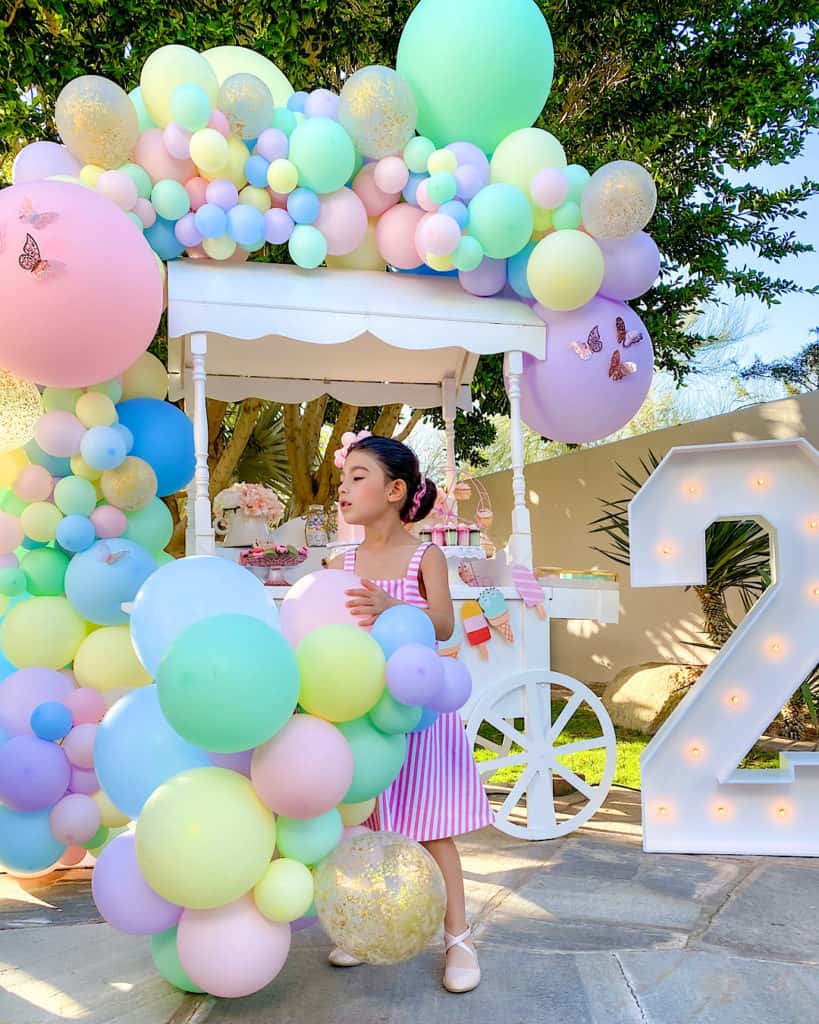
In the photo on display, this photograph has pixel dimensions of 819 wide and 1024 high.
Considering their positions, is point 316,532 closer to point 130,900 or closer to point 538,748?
point 538,748

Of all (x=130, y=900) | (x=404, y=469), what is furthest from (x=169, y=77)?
(x=130, y=900)

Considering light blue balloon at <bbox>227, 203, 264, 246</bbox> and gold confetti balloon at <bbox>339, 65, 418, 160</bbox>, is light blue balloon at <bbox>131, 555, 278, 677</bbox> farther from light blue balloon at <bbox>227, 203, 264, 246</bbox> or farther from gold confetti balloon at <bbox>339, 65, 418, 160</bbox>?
gold confetti balloon at <bbox>339, 65, 418, 160</bbox>

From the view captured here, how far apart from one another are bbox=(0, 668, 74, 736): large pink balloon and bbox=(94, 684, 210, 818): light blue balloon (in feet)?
3.60

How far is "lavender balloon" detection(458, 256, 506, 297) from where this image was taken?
391 cm

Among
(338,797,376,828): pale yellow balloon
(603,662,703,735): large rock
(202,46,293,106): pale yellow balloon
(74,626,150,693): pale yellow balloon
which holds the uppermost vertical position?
(202,46,293,106): pale yellow balloon

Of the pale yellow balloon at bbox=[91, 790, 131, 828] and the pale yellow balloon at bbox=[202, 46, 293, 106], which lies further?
the pale yellow balloon at bbox=[202, 46, 293, 106]

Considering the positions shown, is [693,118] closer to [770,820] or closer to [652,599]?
[652,599]

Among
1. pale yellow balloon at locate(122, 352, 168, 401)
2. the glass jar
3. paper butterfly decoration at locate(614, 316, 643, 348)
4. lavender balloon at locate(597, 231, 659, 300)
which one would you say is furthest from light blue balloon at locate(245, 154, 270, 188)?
the glass jar

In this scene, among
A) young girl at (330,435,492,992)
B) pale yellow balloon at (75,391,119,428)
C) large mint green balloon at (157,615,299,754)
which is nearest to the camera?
large mint green balloon at (157,615,299,754)

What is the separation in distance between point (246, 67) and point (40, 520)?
2063mm

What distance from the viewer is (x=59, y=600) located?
3.16 metres

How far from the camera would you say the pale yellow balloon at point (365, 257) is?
12.8ft

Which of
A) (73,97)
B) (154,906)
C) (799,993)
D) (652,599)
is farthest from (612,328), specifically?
(652,599)

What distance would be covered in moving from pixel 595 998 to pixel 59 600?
2.07 m
